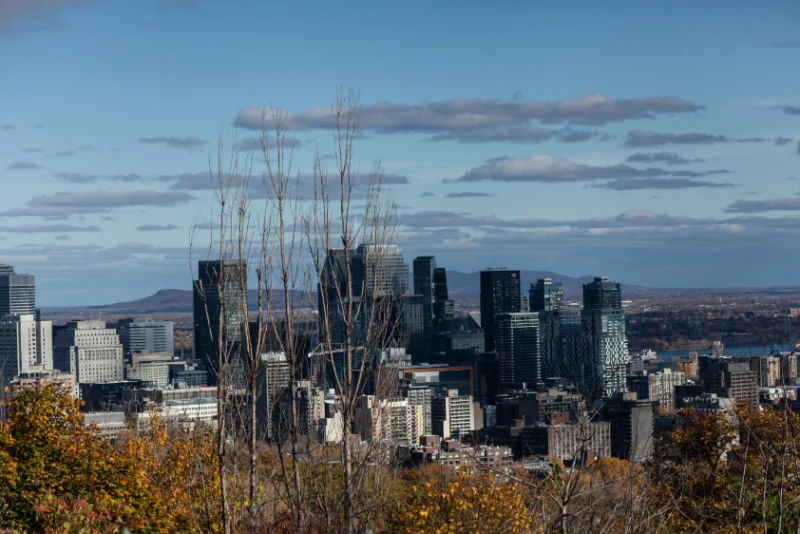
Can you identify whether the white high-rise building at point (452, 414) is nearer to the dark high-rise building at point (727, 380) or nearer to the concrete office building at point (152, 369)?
the dark high-rise building at point (727, 380)

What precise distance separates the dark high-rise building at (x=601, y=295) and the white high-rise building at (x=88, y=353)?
7331 centimetres

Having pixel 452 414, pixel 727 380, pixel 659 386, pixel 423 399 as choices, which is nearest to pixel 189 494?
pixel 452 414

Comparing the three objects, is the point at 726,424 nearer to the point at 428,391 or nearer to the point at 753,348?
the point at 428,391

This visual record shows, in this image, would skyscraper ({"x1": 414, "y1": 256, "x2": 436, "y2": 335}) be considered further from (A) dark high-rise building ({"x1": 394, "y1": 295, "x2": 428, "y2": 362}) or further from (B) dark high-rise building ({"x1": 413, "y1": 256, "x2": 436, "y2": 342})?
(A) dark high-rise building ({"x1": 394, "y1": 295, "x2": 428, "y2": 362})

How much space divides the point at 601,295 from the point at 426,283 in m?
27.9

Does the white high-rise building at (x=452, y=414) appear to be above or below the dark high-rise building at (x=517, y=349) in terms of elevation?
below

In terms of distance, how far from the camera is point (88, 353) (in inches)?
7283

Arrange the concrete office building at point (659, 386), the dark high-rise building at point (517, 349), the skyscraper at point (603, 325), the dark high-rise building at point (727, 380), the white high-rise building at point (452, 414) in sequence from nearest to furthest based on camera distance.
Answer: the dark high-rise building at point (727, 380), the concrete office building at point (659, 386), the white high-rise building at point (452, 414), the dark high-rise building at point (517, 349), the skyscraper at point (603, 325)

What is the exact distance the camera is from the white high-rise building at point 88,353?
182250 millimetres

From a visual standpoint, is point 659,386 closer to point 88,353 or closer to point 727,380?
point 727,380

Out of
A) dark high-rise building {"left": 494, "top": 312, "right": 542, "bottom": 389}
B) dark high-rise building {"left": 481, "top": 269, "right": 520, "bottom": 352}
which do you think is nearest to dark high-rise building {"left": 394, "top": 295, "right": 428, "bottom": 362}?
dark high-rise building {"left": 481, "top": 269, "right": 520, "bottom": 352}

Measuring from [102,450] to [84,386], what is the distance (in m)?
130

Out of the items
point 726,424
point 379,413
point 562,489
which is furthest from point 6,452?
point 726,424

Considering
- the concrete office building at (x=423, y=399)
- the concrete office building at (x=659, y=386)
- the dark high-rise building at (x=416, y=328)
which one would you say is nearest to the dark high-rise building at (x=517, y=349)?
the dark high-rise building at (x=416, y=328)
